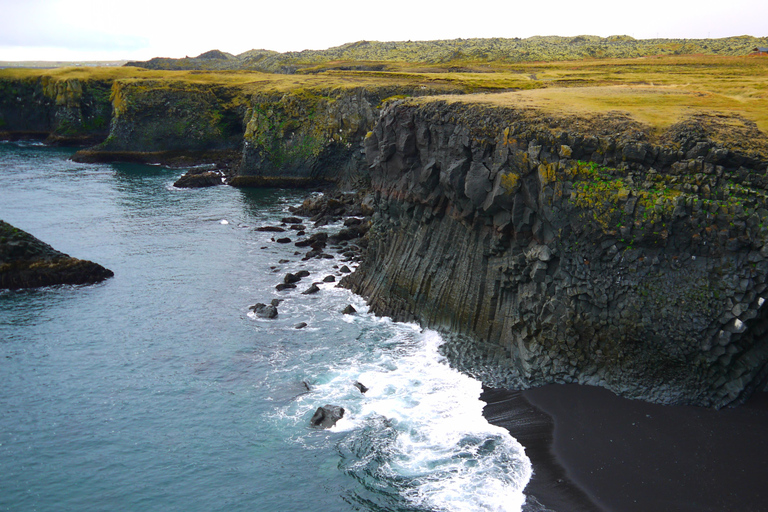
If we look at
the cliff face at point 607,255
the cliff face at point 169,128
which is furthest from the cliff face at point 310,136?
the cliff face at point 607,255

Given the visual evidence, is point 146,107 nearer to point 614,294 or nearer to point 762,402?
point 614,294

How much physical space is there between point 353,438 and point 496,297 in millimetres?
11960

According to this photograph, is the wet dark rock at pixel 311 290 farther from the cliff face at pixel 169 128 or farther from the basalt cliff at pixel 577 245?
the cliff face at pixel 169 128

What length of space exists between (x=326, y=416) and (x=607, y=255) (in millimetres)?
15631

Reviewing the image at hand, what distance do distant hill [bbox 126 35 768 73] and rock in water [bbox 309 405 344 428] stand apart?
98618 millimetres

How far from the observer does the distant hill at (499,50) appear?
114938 mm

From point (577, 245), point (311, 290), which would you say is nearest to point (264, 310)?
point (311, 290)

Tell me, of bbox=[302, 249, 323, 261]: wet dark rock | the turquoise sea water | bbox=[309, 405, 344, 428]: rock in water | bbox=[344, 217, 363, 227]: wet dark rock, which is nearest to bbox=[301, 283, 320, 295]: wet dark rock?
the turquoise sea water

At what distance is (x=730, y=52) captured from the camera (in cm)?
9819

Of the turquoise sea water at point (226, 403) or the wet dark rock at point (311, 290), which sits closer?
the turquoise sea water at point (226, 403)

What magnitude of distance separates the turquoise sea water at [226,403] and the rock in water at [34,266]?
1436 millimetres

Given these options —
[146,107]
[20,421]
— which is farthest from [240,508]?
[146,107]

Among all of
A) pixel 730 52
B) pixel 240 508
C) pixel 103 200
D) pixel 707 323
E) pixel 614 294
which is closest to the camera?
pixel 240 508

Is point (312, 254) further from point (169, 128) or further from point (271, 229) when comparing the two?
point (169, 128)
